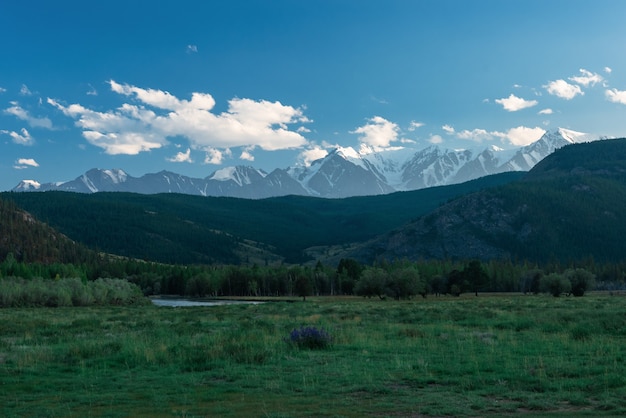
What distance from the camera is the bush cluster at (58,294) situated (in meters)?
91.3

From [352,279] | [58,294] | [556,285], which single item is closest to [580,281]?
[556,285]

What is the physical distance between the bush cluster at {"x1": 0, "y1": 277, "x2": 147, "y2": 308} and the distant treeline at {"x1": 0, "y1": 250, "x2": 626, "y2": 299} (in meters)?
16.6

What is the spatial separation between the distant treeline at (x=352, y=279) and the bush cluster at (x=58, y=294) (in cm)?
1661

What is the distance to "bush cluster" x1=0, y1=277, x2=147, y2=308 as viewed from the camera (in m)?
91.3

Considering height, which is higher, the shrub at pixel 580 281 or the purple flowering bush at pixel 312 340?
the purple flowering bush at pixel 312 340

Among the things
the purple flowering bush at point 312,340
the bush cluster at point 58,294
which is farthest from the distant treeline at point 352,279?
the purple flowering bush at point 312,340

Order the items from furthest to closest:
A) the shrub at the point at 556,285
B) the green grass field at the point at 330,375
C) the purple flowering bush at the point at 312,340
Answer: the shrub at the point at 556,285
the purple flowering bush at the point at 312,340
the green grass field at the point at 330,375

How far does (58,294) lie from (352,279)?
84412 millimetres

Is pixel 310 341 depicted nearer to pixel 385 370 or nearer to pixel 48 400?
pixel 385 370

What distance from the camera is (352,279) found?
526 feet

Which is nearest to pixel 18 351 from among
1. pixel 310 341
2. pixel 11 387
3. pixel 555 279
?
pixel 11 387

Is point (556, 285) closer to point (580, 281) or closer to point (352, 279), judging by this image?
point (580, 281)

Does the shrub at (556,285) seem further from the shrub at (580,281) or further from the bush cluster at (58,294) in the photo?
the bush cluster at (58,294)

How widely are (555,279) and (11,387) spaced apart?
117 meters
